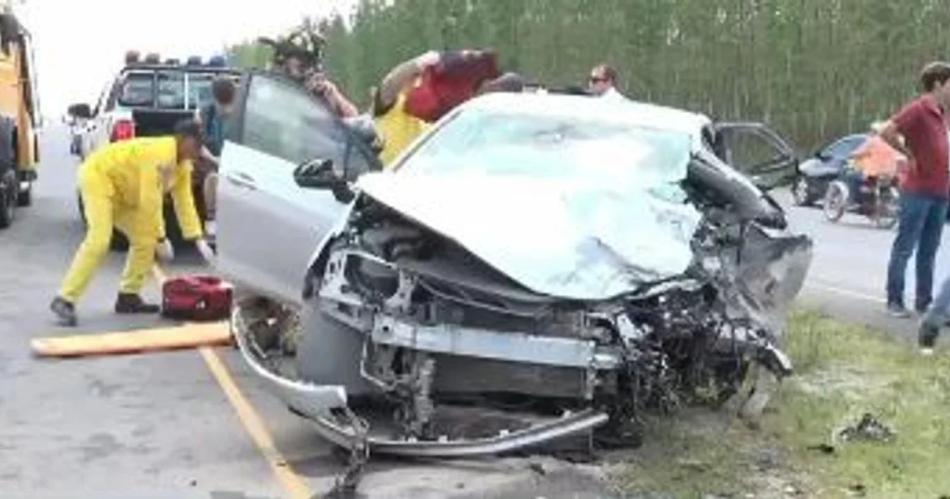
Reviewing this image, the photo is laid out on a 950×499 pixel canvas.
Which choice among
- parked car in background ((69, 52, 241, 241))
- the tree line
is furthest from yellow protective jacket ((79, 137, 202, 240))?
the tree line

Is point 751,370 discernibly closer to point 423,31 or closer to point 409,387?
point 409,387

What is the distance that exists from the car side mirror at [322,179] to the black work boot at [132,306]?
364 centimetres

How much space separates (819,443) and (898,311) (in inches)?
184

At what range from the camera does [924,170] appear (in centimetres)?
1135

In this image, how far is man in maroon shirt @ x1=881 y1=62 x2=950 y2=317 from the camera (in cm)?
1127

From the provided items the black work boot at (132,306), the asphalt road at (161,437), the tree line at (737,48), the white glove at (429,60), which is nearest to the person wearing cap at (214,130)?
the black work boot at (132,306)

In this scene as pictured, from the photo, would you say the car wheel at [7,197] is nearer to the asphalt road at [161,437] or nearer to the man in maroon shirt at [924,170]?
the asphalt road at [161,437]

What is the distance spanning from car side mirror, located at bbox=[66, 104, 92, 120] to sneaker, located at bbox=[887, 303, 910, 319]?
9.48 meters

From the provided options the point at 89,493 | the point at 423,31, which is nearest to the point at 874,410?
the point at 89,493

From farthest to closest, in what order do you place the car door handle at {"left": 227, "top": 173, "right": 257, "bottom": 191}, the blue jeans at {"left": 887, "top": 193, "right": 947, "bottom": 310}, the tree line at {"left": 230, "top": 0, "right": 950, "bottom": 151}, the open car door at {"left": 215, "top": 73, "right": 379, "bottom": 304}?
the tree line at {"left": 230, "top": 0, "right": 950, "bottom": 151} → the blue jeans at {"left": 887, "top": 193, "right": 947, "bottom": 310} → the car door handle at {"left": 227, "top": 173, "right": 257, "bottom": 191} → the open car door at {"left": 215, "top": 73, "right": 379, "bottom": 304}

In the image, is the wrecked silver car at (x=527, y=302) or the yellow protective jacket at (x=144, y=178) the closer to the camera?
the wrecked silver car at (x=527, y=302)

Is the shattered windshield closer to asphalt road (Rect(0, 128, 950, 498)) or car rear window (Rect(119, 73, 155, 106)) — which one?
asphalt road (Rect(0, 128, 950, 498))

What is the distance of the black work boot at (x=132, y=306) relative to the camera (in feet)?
36.8

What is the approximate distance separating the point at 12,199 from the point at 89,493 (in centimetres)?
1246
